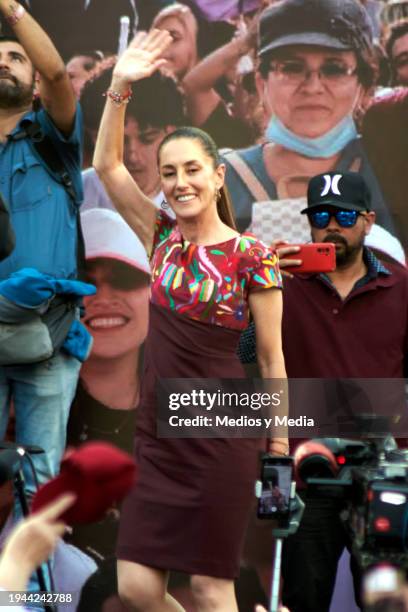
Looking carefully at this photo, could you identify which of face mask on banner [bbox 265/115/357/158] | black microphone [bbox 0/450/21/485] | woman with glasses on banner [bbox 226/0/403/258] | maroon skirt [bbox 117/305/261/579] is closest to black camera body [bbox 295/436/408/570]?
black microphone [bbox 0/450/21/485]

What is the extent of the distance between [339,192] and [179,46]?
1093mm

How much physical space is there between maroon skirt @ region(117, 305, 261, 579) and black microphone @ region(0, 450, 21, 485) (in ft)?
1.57

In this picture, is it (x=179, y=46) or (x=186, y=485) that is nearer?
(x=186, y=485)

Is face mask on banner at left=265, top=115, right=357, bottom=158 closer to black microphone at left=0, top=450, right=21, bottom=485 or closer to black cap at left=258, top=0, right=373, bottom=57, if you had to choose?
black cap at left=258, top=0, right=373, bottom=57

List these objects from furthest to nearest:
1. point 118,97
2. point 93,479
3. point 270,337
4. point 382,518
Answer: point 118,97, point 270,337, point 382,518, point 93,479

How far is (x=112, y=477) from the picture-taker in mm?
1907

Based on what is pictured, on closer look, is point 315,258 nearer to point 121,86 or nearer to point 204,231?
point 204,231

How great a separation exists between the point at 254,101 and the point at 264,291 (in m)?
1.57

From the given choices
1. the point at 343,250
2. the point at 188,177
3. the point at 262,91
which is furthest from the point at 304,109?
the point at 188,177

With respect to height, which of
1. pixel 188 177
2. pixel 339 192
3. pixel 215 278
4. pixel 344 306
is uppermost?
pixel 339 192

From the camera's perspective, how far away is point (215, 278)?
401cm

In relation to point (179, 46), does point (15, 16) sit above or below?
below

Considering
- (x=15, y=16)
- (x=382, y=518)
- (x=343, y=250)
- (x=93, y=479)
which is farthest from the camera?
(x=15, y=16)

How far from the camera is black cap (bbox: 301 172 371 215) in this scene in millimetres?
4727
